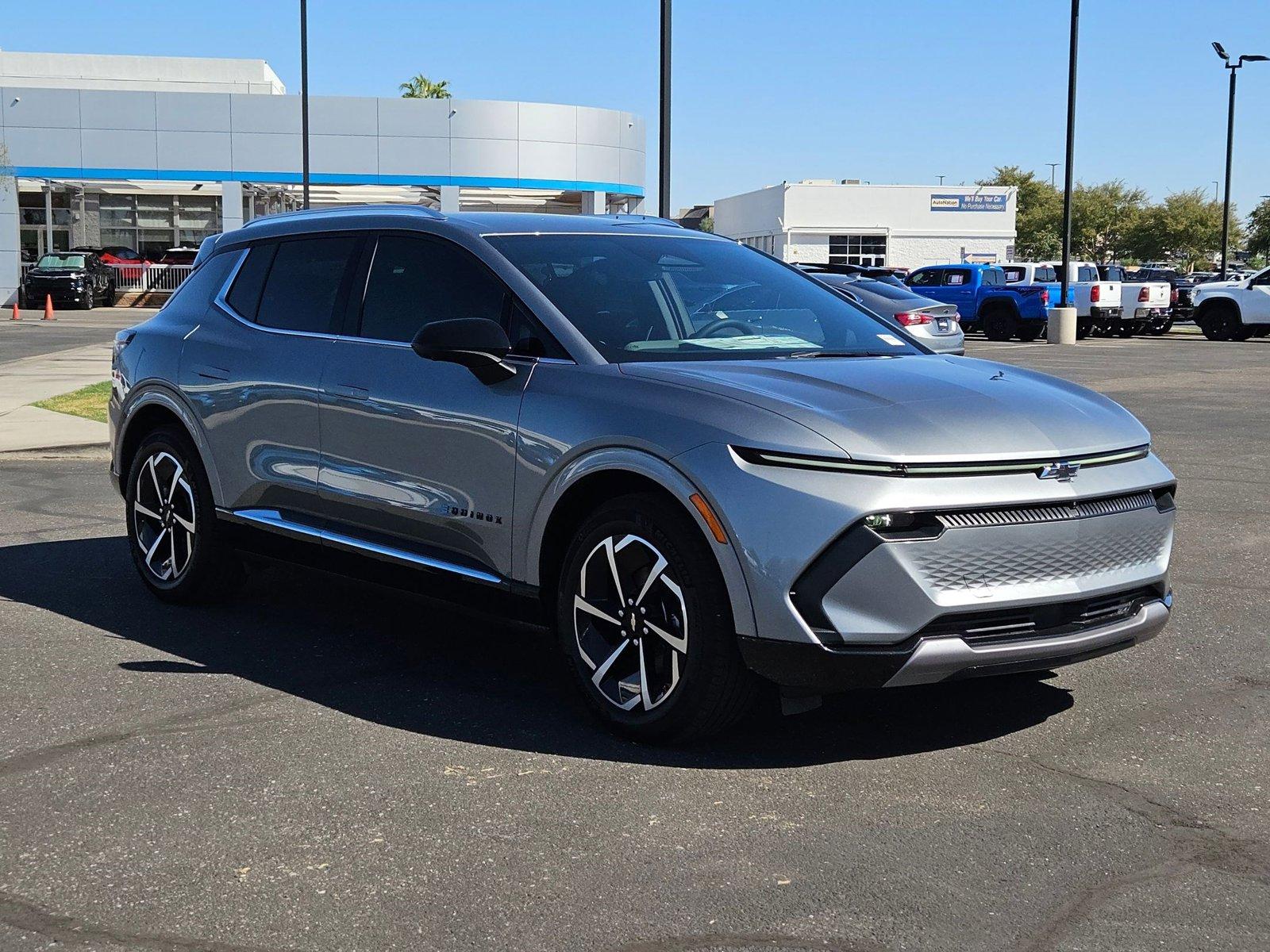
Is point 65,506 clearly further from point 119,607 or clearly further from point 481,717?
point 481,717

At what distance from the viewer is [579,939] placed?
344cm

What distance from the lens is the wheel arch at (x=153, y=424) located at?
6652 mm

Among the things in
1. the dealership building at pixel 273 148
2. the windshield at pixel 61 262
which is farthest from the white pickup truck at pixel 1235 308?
the windshield at pixel 61 262

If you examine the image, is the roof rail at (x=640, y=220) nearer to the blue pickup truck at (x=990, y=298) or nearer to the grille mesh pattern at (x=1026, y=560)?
the grille mesh pattern at (x=1026, y=560)

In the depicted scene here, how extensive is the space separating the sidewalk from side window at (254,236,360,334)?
684 cm

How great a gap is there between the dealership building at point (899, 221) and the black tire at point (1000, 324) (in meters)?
56.2

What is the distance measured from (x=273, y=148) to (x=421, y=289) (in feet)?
157

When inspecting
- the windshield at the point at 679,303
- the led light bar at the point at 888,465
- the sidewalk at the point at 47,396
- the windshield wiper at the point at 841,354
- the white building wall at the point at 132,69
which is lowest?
the sidewalk at the point at 47,396

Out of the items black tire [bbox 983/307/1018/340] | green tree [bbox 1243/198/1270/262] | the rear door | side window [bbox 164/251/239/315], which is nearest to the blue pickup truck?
black tire [bbox 983/307/1018/340]

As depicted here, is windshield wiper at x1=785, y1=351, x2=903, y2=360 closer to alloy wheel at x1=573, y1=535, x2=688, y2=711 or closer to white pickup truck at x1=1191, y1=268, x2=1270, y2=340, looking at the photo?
alloy wheel at x1=573, y1=535, x2=688, y2=711

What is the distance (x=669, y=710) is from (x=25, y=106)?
51572 mm

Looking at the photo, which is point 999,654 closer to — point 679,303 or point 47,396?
point 679,303

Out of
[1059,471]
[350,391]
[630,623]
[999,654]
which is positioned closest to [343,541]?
[350,391]

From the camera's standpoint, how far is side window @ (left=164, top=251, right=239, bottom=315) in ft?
22.8
